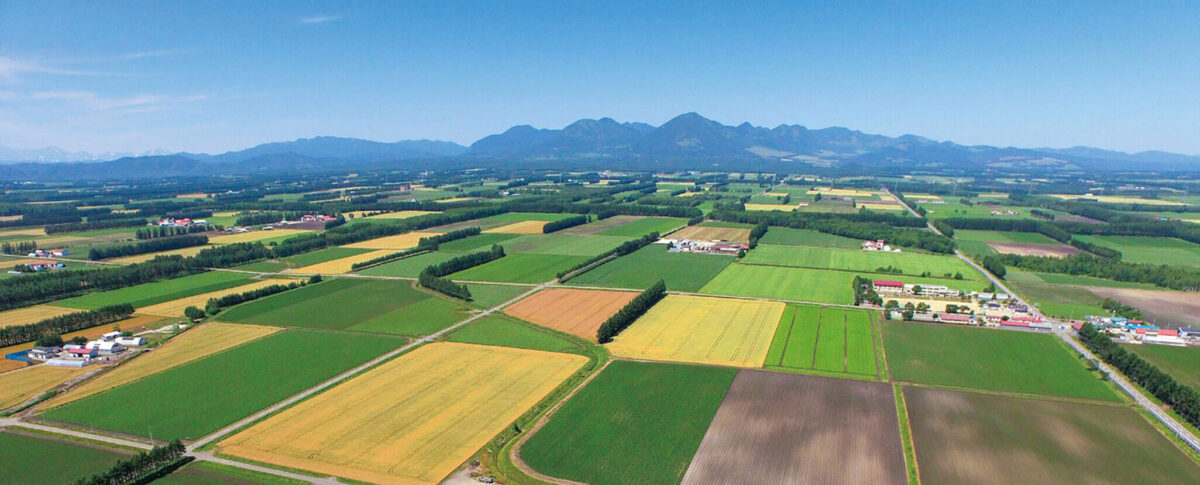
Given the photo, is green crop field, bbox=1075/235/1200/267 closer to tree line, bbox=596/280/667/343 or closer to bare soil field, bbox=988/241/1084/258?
bare soil field, bbox=988/241/1084/258

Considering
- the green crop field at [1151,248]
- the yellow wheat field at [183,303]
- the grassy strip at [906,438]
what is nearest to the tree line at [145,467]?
the yellow wheat field at [183,303]

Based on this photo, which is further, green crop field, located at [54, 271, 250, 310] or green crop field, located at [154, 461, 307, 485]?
green crop field, located at [54, 271, 250, 310]

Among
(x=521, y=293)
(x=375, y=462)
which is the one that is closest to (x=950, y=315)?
(x=521, y=293)

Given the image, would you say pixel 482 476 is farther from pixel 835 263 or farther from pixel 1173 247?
pixel 1173 247

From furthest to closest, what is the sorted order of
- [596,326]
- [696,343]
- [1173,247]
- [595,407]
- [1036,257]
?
1. [1173,247]
2. [1036,257]
3. [596,326]
4. [696,343]
5. [595,407]

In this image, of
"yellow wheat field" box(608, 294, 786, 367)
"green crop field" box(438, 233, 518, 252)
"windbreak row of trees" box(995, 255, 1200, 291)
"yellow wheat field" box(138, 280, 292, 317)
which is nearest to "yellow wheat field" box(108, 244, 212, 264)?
"yellow wheat field" box(138, 280, 292, 317)

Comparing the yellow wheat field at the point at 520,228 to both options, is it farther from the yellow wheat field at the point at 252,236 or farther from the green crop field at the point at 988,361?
the green crop field at the point at 988,361
